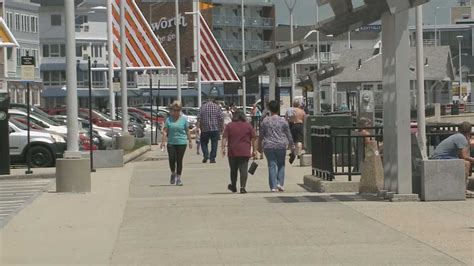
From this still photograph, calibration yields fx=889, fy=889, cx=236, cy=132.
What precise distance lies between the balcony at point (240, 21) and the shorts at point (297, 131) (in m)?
93.5

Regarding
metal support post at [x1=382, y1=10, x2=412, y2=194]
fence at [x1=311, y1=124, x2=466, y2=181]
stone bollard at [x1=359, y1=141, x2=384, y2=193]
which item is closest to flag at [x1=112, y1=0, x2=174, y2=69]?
fence at [x1=311, y1=124, x2=466, y2=181]

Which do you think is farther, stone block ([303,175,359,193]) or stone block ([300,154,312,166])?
stone block ([300,154,312,166])

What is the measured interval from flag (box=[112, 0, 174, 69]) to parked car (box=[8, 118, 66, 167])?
42.0 ft

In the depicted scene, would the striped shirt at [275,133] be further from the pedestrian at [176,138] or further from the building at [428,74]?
the building at [428,74]

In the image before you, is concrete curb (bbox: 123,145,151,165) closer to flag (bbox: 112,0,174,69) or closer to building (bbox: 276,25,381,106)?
flag (bbox: 112,0,174,69)

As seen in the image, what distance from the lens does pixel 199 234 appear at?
454 inches

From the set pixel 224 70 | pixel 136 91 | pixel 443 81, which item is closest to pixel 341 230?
pixel 224 70

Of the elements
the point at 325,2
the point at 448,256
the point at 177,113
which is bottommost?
the point at 448,256

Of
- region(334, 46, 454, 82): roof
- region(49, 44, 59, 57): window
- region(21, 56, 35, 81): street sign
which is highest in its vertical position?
region(49, 44, 59, 57): window

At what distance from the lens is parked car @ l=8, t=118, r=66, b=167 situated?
24.0m

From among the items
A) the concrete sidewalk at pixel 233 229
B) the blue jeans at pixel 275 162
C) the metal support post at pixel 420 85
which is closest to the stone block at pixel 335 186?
the concrete sidewalk at pixel 233 229

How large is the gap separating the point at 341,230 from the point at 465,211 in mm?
2613

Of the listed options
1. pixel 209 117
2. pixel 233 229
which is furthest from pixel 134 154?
pixel 233 229

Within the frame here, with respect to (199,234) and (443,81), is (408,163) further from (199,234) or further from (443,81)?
(443,81)
